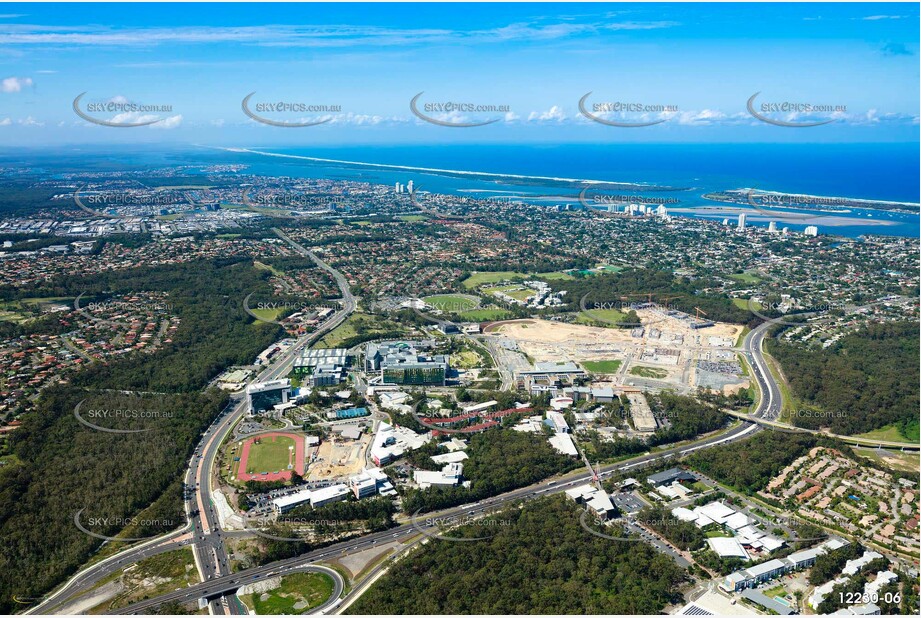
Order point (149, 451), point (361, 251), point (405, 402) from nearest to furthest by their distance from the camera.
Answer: point (149, 451) < point (405, 402) < point (361, 251)

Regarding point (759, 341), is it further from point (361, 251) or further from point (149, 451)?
point (361, 251)

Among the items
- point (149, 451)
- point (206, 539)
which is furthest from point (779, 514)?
point (149, 451)

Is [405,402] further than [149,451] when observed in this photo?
Yes

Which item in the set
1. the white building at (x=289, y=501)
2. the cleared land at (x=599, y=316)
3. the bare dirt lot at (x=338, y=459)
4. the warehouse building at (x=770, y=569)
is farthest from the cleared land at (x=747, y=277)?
the white building at (x=289, y=501)

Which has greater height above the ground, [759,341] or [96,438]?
[759,341]

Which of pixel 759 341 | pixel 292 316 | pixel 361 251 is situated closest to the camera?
pixel 759 341

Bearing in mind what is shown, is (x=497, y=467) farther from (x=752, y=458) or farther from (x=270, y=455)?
(x=752, y=458)

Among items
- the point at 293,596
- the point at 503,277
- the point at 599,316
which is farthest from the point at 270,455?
the point at 503,277

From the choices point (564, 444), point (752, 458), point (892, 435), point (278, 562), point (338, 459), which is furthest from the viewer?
point (892, 435)
